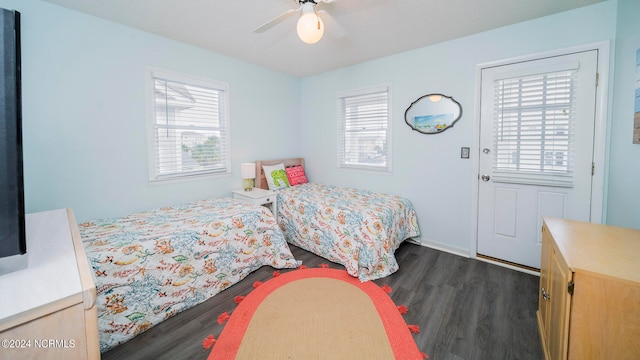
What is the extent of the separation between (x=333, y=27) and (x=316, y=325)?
2.68 meters

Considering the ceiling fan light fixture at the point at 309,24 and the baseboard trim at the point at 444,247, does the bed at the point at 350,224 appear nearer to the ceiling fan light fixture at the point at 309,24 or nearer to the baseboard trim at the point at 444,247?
the baseboard trim at the point at 444,247

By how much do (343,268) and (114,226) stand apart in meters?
2.18

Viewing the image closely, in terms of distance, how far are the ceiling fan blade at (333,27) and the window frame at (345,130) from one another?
3.32ft

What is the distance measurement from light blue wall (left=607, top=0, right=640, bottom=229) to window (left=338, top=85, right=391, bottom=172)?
203 cm

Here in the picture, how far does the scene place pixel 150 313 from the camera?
6.27 ft

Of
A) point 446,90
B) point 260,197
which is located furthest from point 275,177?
point 446,90

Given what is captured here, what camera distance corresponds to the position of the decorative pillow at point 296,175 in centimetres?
409

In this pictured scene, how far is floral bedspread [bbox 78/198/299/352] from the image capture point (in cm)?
175

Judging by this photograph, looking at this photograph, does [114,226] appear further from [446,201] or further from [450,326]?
[446,201]

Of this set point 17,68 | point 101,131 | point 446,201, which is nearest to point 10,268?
point 17,68

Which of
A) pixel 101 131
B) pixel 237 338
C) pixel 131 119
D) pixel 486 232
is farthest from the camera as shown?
pixel 486 232

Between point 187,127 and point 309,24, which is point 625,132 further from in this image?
point 187,127

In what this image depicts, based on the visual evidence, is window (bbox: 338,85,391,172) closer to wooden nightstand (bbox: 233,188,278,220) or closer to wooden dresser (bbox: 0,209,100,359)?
wooden nightstand (bbox: 233,188,278,220)

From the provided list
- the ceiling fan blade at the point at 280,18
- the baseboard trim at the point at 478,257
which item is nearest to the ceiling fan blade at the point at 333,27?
the ceiling fan blade at the point at 280,18
